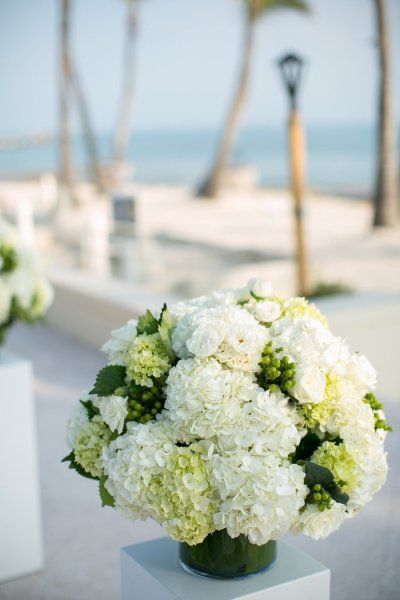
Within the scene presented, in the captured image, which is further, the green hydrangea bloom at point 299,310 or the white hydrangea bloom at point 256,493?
the green hydrangea bloom at point 299,310

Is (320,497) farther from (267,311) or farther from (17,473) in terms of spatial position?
(17,473)

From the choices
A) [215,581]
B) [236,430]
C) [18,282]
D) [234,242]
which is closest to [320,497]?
[236,430]

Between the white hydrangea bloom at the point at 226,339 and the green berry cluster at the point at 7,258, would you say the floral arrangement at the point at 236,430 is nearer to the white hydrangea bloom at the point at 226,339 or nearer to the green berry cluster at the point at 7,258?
the white hydrangea bloom at the point at 226,339

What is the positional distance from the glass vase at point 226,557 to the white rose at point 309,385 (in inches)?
10.9

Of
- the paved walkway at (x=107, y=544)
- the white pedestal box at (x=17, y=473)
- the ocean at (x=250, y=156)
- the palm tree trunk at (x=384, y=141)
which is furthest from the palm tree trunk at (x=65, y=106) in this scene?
the ocean at (x=250, y=156)

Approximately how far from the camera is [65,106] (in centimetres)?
1792

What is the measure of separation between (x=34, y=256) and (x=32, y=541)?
2.78 ft

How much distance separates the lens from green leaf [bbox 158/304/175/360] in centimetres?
156

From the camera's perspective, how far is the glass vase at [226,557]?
158 centimetres

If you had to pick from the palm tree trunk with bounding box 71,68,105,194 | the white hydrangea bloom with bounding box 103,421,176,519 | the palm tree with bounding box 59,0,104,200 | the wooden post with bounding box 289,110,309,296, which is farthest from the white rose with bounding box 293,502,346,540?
the palm tree trunk with bounding box 71,68,105,194

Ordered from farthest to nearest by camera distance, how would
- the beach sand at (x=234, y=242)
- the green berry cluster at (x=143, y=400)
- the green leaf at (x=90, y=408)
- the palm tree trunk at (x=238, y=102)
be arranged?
the palm tree trunk at (x=238, y=102)
the beach sand at (x=234, y=242)
the green leaf at (x=90, y=408)
the green berry cluster at (x=143, y=400)

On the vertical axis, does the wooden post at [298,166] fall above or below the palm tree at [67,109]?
below

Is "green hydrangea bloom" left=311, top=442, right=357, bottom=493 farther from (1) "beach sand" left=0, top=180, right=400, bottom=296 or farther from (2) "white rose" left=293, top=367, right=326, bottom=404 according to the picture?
(1) "beach sand" left=0, top=180, right=400, bottom=296

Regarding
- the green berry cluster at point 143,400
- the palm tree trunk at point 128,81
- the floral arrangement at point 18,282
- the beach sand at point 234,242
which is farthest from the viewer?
the palm tree trunk at point 128,81
